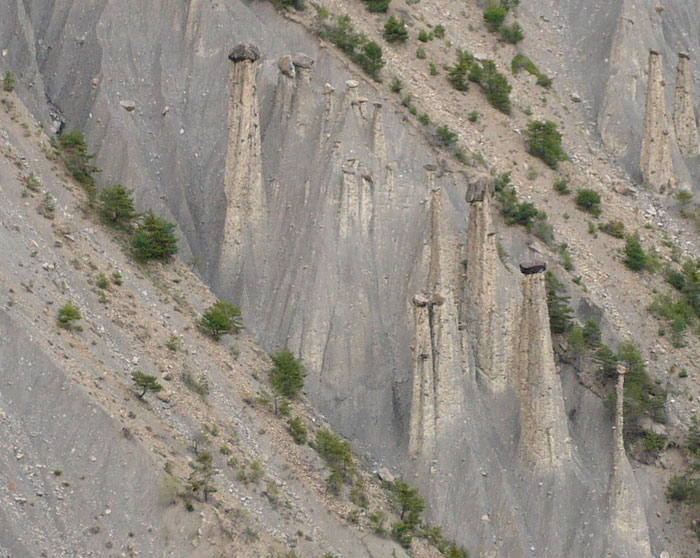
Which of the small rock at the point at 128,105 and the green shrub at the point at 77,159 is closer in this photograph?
the green shrub at the point at 77,159

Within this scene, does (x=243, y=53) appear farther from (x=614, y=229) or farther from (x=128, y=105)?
(x=614, y=229)

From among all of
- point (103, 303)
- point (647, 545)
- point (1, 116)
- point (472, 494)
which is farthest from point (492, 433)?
point (1, 116)

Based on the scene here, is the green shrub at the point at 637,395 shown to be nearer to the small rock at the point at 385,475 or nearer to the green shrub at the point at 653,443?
the green shrub at the point at 653,443

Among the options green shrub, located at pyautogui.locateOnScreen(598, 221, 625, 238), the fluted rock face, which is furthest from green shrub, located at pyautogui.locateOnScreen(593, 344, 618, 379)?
green shrub, located at pyautogui.locateOnScreen(598, 221, 625, 238)

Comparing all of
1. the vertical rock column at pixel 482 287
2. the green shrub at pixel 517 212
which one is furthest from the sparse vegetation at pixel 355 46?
the vertical rock column at pixel 482 287

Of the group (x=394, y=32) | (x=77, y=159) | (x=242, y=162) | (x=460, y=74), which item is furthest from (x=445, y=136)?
(x=77, y=159)

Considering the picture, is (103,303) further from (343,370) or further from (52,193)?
(343,370)

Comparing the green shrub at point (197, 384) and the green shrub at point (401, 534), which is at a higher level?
the green shrub at point (197, 384)

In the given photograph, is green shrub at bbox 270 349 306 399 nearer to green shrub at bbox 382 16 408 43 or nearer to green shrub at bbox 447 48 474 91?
green shrub at bbox 447 48 474 91
